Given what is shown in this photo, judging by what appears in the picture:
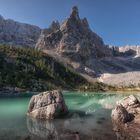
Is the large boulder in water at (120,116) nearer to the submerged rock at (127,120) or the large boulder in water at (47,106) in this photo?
the submerged rock at (127,120)

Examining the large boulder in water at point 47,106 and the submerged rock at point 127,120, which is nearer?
the submerged rock at point 127,120

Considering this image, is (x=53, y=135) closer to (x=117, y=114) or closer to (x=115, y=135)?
(x=115, y=135)

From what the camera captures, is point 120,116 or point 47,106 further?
point 47,106

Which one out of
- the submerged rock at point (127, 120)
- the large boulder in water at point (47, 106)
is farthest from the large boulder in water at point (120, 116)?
the large boulder in water at point (47, 106)

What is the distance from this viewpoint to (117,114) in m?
49.5

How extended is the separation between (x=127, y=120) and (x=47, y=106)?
694 inches

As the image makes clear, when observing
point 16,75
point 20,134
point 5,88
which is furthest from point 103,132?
point 16,75

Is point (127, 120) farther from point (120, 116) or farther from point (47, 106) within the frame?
point (47, 106)

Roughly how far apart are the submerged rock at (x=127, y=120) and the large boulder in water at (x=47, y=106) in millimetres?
12244

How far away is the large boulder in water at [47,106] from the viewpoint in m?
53.2

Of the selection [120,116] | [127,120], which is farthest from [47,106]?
[127,120]

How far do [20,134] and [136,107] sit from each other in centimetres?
2803

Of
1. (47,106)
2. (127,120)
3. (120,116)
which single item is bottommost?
(127,120)

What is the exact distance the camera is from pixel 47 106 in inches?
2142
